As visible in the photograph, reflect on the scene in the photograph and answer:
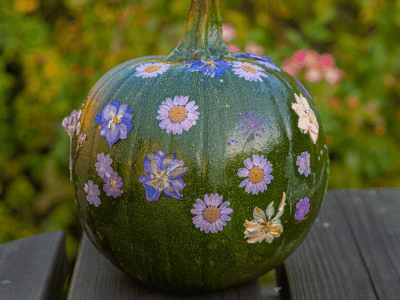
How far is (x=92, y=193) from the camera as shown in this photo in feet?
3.44

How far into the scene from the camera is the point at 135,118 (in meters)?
1.00

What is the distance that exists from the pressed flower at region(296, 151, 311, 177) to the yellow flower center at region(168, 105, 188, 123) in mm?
276

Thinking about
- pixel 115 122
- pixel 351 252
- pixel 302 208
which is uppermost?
pixel 115 122

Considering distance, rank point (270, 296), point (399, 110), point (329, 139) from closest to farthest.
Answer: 1. point (270, 296)
2. point (329, 139)
3. point (399, 110)

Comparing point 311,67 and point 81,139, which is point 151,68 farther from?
point 311,67

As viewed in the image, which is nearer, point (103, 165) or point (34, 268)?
point (103, 165)

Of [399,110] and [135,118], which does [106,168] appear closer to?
[135,118]

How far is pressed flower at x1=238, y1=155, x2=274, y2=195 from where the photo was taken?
968 mm

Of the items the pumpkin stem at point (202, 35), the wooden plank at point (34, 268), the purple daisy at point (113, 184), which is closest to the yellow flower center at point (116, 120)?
the purple daisy at point (113, 184)

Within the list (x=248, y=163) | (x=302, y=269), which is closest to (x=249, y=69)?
(x=248, y=163)

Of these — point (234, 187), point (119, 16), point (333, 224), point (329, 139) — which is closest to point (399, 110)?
point (329, 139)

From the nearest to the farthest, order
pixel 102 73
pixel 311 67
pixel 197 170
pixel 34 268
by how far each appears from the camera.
→ pixel 197 170 → pixel 34 268 → pixel 311 67 → pixel 102 73

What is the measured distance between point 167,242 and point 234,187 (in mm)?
189

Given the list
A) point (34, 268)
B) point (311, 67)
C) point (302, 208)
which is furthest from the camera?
point (311, 67)
